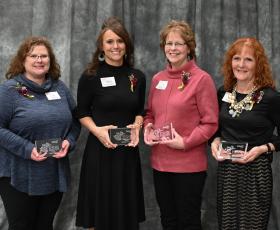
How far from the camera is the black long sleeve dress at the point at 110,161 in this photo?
3010mm

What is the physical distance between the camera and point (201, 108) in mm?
2898

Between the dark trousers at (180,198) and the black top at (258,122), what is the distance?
44 centimetres

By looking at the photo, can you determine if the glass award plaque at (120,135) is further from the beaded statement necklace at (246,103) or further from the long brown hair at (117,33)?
the beaded statement necklace at (246,103)

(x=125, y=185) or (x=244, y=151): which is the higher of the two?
(x=244, y=151)

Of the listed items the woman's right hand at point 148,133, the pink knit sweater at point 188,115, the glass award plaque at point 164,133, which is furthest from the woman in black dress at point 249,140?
the woman's right hand at point 148,133

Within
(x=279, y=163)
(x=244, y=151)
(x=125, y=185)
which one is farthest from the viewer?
(x=279, y=163)

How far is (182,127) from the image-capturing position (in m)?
2.94

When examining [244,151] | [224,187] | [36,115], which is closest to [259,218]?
[224,187]

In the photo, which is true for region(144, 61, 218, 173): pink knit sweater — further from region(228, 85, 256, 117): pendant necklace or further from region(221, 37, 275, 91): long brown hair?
region(221, 37, 275, 91): long brown hair

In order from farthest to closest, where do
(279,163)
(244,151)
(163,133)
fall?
(279,163) → (163,133) → (244,151)

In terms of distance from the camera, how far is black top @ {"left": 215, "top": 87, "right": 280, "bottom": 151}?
2699 mm

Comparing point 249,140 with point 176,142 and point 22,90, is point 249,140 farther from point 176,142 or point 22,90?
point 22,90

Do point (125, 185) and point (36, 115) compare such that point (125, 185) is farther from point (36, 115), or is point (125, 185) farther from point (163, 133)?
point (36, 115)

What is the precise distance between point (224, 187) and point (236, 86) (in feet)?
2.44
